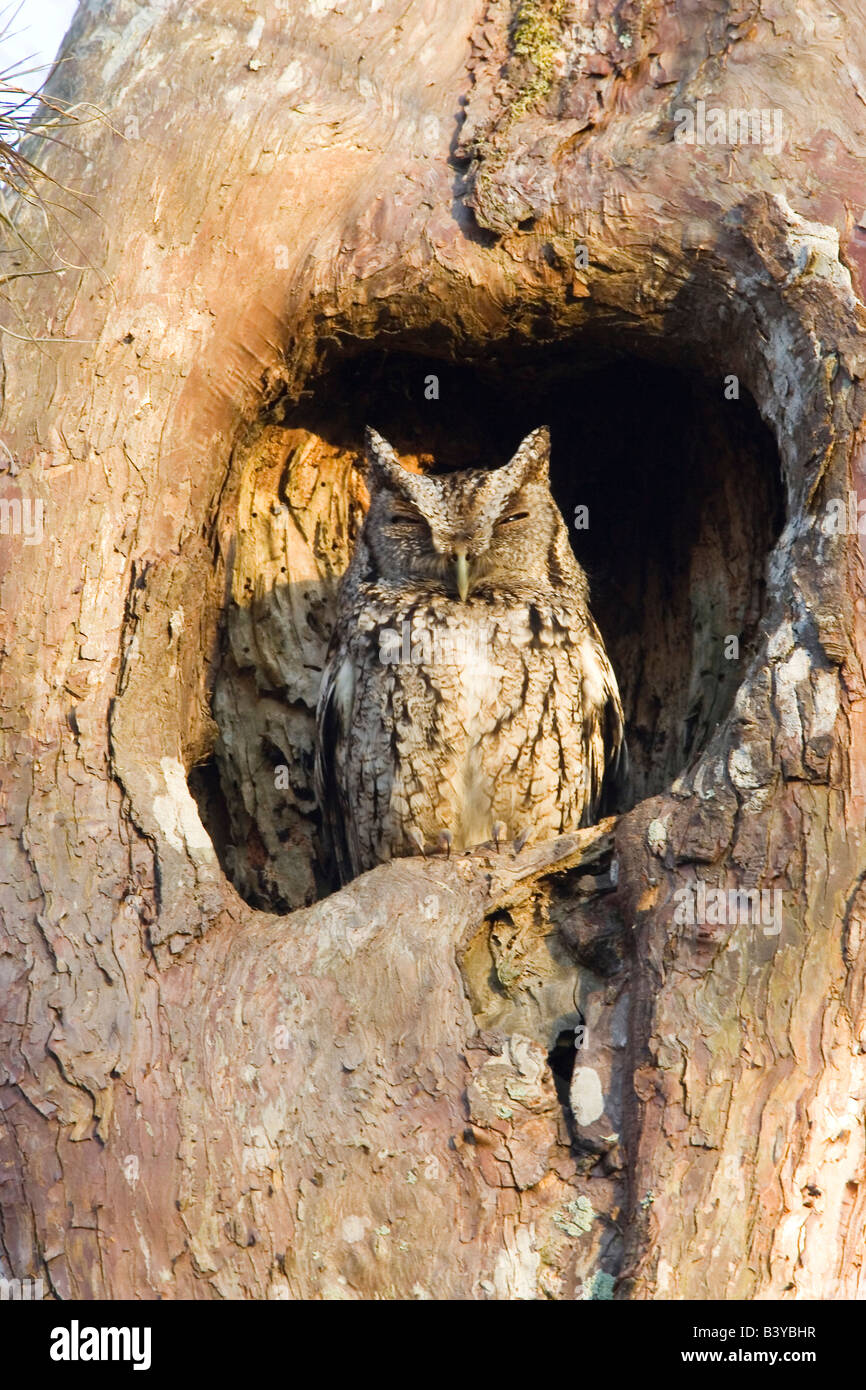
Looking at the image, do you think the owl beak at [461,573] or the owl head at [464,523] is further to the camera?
the owl head at [464,523]

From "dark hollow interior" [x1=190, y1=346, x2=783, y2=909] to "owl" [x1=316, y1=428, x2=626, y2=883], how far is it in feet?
1.27

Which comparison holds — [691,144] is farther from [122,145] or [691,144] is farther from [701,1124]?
[701,1124]

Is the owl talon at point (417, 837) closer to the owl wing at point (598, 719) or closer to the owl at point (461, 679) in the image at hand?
the owl at point (461, 679)

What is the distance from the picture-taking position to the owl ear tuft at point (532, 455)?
15.1 feet

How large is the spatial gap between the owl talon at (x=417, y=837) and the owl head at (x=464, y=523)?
0.84m

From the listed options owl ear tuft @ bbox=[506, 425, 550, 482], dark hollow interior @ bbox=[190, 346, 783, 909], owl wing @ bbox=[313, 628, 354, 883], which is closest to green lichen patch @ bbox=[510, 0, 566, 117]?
dark hollow interior @ bbox=[190, 346, 783, 909]

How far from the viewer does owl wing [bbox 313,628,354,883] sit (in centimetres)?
462

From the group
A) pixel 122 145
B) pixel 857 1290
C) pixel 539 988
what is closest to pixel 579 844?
pixel 539 988

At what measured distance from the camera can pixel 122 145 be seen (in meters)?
4.20
